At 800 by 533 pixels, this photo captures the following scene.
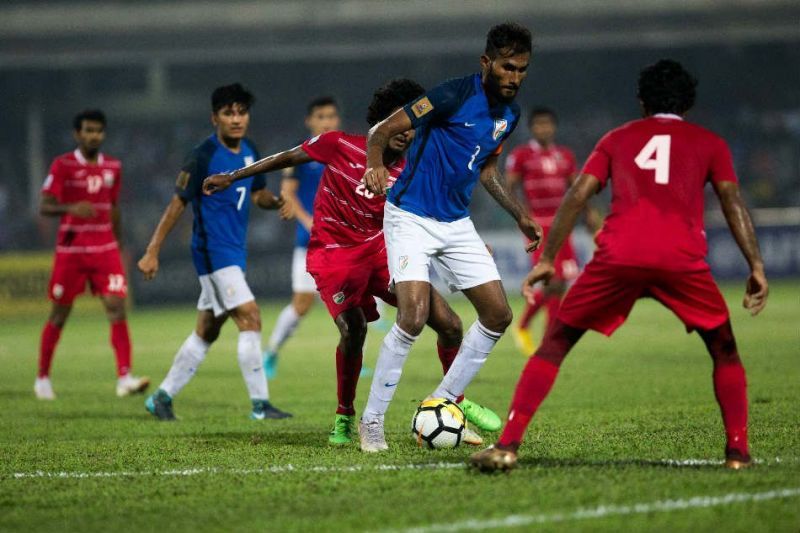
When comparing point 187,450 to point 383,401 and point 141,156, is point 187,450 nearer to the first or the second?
point 383,401

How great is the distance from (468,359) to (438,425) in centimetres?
48

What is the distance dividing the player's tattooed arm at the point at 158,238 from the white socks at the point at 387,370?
248 centimetres

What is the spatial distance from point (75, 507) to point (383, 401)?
78.9 inches

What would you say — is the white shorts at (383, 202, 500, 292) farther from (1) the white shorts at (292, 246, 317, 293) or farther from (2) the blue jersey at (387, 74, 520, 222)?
(1) the white shorts at (292, 246, 317, 293)

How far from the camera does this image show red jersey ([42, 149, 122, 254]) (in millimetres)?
11562

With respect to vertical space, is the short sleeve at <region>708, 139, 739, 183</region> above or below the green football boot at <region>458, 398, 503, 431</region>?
above

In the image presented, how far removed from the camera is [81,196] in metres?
11.6

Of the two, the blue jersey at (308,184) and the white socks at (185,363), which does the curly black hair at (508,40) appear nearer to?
the white socks at (185,363)

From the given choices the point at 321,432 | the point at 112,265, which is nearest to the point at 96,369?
the point at 112,265

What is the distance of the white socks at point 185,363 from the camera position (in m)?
9.30

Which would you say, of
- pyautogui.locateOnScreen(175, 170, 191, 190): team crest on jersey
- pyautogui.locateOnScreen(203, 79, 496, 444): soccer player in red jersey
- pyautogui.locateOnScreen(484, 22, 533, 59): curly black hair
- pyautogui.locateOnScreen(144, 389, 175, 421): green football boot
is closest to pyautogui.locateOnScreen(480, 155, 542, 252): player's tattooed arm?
pyautogui.locateOnScreen(203, 79, 496, 444): soccer player in red jersey

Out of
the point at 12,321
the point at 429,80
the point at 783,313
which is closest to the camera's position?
the point at 783,313

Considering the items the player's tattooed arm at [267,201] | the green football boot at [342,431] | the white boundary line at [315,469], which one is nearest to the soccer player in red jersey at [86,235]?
the player's tattooed arm at [267,201]

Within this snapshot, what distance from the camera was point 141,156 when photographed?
109 ft
